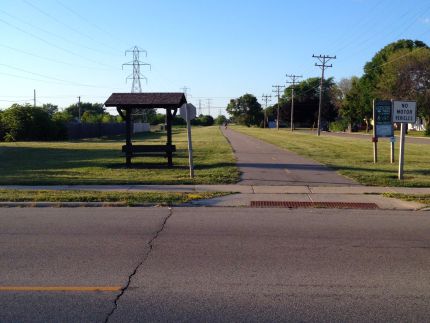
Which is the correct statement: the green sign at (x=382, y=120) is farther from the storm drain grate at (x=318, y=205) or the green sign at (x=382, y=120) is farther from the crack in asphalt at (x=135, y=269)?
the crack in asphalt at (x=135, y=269)

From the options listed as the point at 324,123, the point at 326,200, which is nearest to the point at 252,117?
the point at 324,123

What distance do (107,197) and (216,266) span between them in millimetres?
6365

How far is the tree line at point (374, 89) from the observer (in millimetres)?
71062

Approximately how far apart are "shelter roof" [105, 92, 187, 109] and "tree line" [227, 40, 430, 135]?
190 feet

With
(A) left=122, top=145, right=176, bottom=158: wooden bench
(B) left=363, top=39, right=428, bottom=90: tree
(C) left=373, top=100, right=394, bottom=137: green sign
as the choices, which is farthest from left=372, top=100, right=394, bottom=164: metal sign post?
(B) left=363, top=39, right=428, bottom=90: tree

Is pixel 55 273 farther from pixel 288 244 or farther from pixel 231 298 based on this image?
pixel 288 244

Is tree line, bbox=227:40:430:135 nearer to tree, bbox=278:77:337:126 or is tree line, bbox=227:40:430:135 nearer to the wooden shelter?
tree, bbox=278:77:337:126

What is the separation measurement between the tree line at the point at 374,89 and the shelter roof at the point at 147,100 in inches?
2283

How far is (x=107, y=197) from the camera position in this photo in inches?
497

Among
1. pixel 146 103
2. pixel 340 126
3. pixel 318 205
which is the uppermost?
pixel 146 103

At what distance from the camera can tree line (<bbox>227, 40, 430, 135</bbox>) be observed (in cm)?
7106

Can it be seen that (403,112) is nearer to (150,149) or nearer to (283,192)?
(283,192)

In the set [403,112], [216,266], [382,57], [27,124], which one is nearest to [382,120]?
[403,112]

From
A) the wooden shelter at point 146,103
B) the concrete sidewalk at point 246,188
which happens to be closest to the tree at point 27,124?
the wooden shelter at point 146,103
